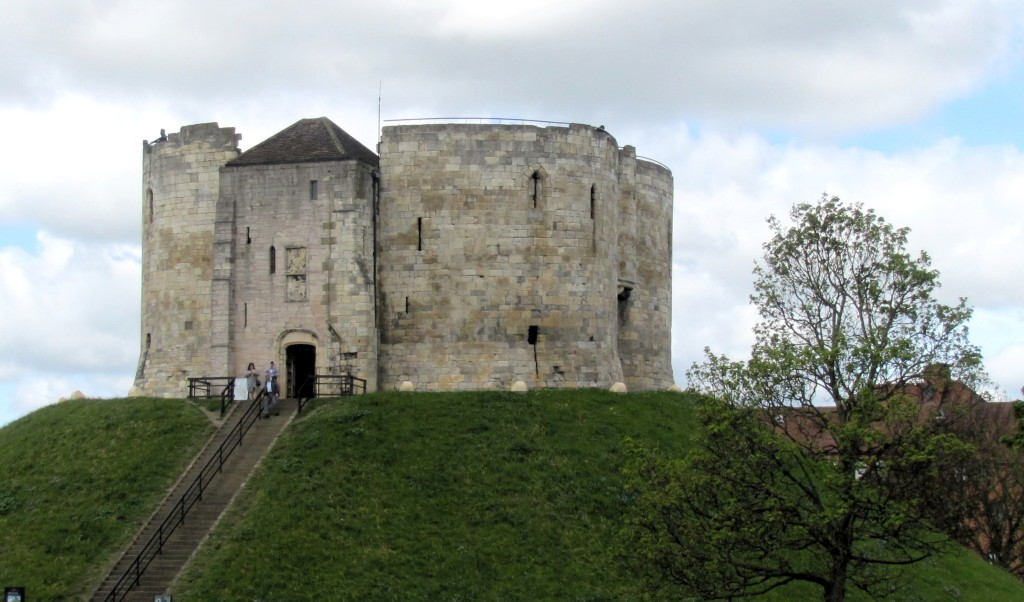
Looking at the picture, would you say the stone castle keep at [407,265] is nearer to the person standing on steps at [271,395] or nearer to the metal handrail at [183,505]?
the person standing on steps at [271,395]

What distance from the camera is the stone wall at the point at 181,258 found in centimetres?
4438

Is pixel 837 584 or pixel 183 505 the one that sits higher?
pixel 183 505

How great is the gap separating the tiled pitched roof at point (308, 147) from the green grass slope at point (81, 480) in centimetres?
800

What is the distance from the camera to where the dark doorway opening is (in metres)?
43.5

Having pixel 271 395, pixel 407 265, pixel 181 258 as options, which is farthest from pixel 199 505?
pixel 181 258

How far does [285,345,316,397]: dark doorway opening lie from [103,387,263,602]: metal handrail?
1961 millimetres

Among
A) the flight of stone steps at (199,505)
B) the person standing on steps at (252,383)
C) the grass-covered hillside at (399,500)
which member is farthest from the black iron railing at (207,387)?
the flight of stone steps at (199,505)

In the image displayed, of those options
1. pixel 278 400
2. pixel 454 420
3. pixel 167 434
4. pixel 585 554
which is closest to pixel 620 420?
pixel 454 420

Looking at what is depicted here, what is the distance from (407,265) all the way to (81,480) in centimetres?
1156

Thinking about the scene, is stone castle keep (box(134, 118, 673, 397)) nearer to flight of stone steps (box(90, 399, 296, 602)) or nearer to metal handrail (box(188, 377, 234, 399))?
metal handrail (box(188, 377, 234, 399))

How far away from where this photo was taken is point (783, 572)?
93.7ft

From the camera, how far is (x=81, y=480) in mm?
37000

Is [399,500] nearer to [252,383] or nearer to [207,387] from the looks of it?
[252,383]

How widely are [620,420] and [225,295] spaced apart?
12361mm
